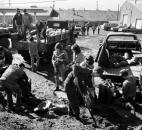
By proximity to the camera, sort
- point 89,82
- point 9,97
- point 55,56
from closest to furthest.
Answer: point 89,82
point 9,97
point 55,56

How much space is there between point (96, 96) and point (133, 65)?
85.7 inches

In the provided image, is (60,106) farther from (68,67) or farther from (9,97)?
(68,67)

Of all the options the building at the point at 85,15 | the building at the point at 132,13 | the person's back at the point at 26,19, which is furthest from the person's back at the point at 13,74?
the building at the point at 85,15

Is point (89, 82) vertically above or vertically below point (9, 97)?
above

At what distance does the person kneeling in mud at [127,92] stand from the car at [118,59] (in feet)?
1.96

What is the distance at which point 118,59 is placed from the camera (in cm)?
820

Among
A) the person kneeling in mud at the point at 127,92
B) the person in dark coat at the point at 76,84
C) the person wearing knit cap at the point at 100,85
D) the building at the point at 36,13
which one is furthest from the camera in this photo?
the building at the point at 36,13

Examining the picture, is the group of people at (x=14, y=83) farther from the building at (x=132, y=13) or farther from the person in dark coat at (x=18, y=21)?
the building at (x=132, y=13)

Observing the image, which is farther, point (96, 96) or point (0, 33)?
point (0, 33)

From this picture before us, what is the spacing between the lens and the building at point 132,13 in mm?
47531

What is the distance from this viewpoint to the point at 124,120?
5.82m

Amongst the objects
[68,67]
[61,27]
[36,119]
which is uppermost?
[61,27]

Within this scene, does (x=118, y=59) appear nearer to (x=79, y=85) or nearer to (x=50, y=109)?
(x=79, y=85)

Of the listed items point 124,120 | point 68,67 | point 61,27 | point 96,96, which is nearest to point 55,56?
point 68,67
